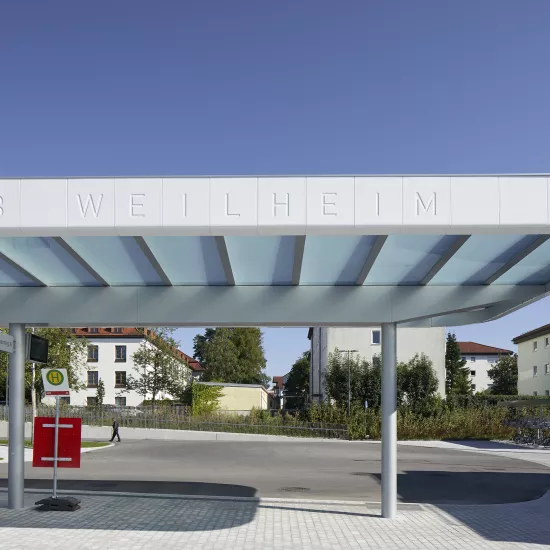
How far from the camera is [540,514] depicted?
44.1 feet

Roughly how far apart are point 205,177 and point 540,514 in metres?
9.39

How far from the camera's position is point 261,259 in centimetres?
995

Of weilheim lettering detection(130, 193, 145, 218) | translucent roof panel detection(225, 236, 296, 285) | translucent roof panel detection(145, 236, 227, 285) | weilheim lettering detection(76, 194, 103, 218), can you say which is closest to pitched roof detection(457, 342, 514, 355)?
translucent roof panel detection(225, 236, 296, 285)

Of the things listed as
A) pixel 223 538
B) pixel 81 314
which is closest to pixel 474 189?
pixel 223 538

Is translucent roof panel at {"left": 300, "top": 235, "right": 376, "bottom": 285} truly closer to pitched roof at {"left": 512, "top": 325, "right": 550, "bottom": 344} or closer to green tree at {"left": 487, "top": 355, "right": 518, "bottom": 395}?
pitched roof at {"left": 512, "top": 325, "right": 550, "bottom": 344}

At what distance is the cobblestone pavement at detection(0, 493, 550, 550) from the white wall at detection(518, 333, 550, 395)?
2056 inches

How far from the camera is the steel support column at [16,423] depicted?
1201 cm

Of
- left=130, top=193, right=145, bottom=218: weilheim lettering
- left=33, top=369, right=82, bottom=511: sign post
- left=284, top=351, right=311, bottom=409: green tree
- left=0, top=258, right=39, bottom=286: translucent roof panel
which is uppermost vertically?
left=130, top=193, right=145, bottom=218: weilheim lettering

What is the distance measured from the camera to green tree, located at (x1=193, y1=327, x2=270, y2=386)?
9138 centimetres

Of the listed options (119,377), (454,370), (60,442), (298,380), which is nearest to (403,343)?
(119,377)

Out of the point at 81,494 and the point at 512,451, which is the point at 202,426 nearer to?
the point at 512,451

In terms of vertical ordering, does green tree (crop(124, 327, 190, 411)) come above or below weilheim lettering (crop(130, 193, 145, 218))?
below

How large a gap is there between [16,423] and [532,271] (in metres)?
8.32

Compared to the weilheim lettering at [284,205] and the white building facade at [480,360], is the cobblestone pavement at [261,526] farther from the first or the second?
the white building facade at [480,360]
